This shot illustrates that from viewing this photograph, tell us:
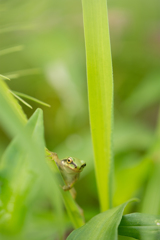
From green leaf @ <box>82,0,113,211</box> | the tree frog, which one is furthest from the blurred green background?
green leaf @ <box>82,0,113,211</box>

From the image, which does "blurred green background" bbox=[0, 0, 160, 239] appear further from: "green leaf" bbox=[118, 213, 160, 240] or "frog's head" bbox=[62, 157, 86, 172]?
"green leaf" bbox=[118, 213, 160, 240]

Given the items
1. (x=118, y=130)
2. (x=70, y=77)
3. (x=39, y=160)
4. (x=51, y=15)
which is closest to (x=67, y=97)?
(x=70, y=77)

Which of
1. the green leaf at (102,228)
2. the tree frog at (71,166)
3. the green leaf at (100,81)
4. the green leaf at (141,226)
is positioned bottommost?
the tree frog at (71,166)

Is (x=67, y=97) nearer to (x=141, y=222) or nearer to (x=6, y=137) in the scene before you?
(x=6, y=137)

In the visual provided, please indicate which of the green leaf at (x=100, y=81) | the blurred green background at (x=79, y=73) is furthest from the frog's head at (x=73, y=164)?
the blurred green background at (x=79, y=73)

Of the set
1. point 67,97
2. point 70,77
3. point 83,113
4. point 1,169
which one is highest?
point 1,169

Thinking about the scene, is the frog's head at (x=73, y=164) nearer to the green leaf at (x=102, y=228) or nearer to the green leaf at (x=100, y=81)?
the green leaf at (x=100, y=81)

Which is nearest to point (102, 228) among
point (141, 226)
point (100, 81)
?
point (141, 226)
